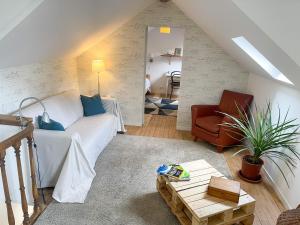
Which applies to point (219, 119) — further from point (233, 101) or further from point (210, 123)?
point (233, 101)

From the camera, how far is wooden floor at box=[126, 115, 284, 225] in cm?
219

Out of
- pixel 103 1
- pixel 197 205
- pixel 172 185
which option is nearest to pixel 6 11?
pixel 103 1

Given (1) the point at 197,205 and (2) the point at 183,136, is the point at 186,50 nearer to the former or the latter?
(2) the point at 183,136

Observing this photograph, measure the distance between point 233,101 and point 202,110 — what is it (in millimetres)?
534

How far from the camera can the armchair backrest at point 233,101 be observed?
3.55 metres

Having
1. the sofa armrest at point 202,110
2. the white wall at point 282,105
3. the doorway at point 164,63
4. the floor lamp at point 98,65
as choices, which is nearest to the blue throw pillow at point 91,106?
the floor lamp at point 98,65

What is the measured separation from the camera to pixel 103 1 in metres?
2.32

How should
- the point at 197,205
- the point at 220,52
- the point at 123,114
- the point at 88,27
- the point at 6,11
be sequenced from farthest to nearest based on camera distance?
1. the point at 123,114
2. the point at 220,52
3. the point at 88,27
4. the point at 197,205
5. the point at 6,11

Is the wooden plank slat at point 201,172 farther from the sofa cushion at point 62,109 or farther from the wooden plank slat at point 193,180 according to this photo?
the sofa cushion at point 62,109

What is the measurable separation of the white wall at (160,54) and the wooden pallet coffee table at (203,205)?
5.24m

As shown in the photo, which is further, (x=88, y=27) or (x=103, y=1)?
(x=88, y=27)

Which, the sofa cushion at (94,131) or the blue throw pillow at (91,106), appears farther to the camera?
the blue throw pillow at (91,106)

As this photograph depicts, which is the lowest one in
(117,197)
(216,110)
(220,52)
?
(117,197)

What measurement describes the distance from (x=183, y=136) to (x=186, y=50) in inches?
62.0
